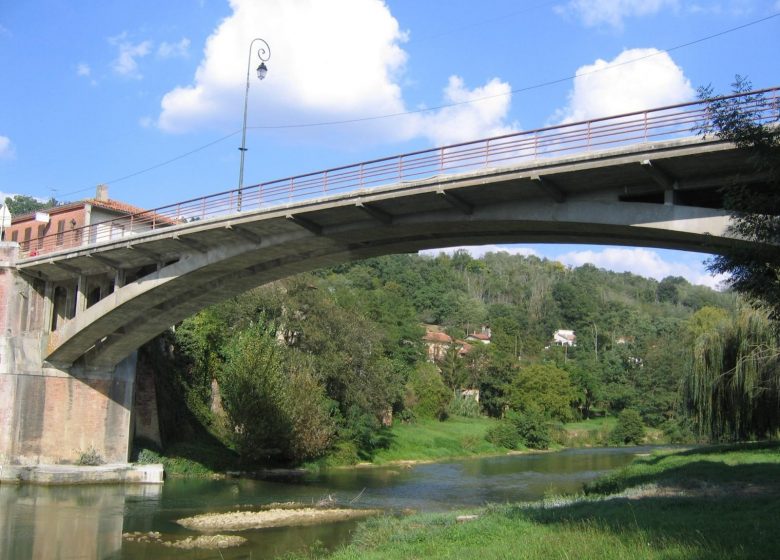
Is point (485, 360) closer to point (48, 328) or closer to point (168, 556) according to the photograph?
point (48, 328)

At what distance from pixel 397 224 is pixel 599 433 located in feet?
177

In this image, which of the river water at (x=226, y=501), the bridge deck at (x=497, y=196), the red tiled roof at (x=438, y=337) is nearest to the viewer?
the bridge deck at (x=497, y=196)

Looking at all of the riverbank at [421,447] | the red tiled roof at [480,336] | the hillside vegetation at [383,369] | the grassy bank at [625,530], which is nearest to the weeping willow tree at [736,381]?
the hillside vegetation at [383,369]

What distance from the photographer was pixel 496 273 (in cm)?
17825

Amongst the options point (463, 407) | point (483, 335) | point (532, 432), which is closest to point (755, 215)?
point (532, 432)

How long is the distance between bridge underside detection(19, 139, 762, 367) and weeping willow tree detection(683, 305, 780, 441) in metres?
11.0

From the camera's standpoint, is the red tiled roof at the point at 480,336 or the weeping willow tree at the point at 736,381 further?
the red tiled roof at the point at 480,336

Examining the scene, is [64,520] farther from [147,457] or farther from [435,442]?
[435,442]

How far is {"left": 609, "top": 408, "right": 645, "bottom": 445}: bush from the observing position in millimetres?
66125

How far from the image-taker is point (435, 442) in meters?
51.2

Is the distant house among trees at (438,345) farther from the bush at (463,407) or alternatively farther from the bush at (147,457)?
the bush at (147,457)

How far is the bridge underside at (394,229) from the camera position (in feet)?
48.5

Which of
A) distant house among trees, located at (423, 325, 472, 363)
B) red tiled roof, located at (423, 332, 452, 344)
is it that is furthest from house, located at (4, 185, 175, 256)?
red tiled roof, located at (423, 332, 452, 344)

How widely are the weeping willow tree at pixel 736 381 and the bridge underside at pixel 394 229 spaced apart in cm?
1101
